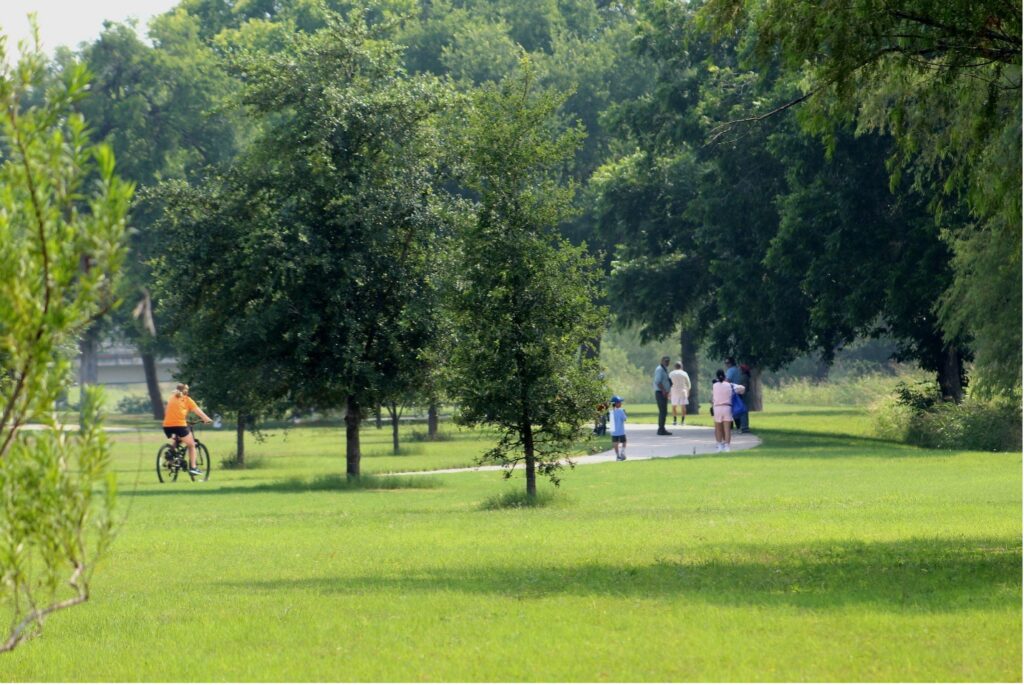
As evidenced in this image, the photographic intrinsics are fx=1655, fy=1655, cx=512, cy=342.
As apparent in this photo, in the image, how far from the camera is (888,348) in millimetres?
98375

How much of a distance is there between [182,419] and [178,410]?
22 centimetres

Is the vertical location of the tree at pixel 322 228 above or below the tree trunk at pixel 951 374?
above

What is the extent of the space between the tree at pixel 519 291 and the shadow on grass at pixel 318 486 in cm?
655

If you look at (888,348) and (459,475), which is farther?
(888,348)

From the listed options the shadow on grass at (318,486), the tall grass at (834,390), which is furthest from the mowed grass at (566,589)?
the tall grass at (834,390)

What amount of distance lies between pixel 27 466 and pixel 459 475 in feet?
86.5

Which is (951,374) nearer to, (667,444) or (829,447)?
(829,447)

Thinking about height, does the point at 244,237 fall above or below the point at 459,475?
above

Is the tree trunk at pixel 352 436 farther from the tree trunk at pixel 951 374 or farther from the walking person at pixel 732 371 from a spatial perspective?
the tree trunk at pixel 951 374

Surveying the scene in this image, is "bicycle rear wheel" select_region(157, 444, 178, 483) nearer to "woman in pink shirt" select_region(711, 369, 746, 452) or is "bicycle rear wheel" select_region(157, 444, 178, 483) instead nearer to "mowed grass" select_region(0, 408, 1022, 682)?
"mowed grass" select_region(0, 408, 1022, 682)

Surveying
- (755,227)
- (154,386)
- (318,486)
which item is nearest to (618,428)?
(318,486)

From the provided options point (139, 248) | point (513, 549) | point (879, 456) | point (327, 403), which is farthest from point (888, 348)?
point (513, 549)

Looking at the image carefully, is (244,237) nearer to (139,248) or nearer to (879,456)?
(879,456)

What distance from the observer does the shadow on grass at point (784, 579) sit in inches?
545
